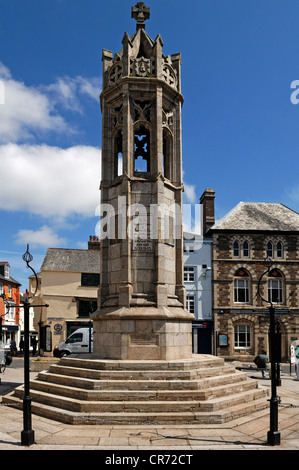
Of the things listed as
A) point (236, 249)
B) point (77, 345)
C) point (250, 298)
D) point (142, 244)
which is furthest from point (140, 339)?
point (236, 249)

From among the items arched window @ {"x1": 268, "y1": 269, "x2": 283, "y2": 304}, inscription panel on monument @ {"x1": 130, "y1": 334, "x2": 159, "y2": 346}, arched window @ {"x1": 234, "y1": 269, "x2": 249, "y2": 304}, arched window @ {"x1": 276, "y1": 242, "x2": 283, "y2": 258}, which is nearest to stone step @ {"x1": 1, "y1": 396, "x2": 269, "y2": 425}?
inscription panel on monument @ {"x1": 130, "y1": 334, "x2": 159, "y2": 346}

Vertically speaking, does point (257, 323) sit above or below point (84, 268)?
below

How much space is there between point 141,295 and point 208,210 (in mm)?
24811

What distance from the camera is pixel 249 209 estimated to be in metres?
37.6

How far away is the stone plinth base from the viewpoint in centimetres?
1223

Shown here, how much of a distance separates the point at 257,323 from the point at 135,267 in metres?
23.6

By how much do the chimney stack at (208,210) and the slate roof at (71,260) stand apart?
10712 mm

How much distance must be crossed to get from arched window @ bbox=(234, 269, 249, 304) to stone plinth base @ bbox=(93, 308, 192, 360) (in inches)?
896

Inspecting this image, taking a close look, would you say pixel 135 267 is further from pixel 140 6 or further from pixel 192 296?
pixel 192 296

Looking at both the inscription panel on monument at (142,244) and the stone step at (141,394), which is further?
the inscription panel on monument at (142,244)

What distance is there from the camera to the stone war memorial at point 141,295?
1045cm

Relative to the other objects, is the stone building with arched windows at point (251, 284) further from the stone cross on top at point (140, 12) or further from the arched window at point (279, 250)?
the stone cross on top at point (140, 12)

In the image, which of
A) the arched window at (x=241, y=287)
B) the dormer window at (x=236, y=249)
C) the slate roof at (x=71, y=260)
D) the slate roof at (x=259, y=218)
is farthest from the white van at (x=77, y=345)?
the dormer window at (x=236, y=249)

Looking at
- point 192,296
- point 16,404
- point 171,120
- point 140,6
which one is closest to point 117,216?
point 171,120
